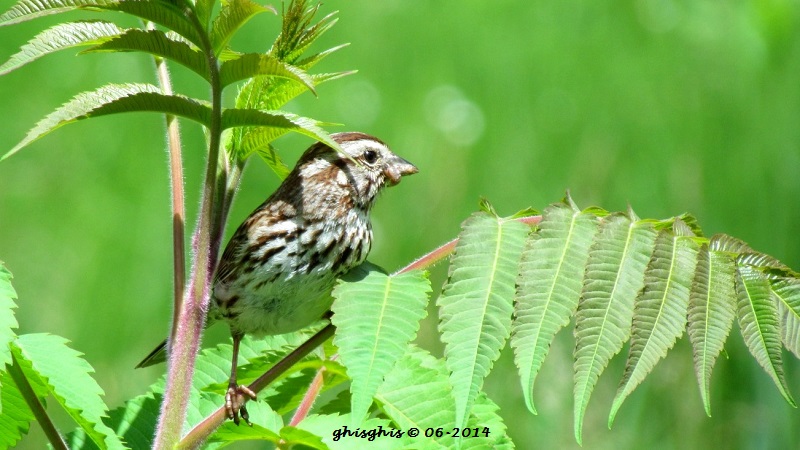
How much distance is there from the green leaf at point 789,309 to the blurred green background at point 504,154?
304cm

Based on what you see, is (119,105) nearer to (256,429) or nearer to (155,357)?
(256,429)

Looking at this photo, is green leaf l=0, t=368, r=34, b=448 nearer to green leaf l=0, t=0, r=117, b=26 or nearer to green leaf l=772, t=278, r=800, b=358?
green leaf l=0, t=0, r=117, b=26

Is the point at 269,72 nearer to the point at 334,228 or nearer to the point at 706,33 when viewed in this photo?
the point at 334,228

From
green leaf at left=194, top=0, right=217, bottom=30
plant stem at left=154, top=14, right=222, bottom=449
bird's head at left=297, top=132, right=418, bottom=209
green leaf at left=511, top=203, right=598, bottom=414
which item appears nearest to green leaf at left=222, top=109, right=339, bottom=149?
plant stem at left=154, top=14, right=222, bottom=449

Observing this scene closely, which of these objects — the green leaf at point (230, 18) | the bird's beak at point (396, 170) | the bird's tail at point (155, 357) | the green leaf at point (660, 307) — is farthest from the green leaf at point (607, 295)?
the bird's tail at point (155, 357)

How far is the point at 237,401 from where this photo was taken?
2256 mm

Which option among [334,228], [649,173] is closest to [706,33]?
[649,173]

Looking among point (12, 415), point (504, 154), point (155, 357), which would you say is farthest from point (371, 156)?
point (504, 154)

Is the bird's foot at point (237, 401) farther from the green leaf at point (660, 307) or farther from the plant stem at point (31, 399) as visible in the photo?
the green leaf at point (660, 307)

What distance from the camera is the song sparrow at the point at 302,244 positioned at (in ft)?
8.70

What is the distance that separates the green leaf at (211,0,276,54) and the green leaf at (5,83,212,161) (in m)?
0.12

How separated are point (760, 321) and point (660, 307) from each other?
0.54ft

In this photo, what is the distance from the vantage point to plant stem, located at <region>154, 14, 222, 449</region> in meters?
1.91

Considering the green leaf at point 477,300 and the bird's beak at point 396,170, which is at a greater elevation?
the bird's beak at point 396,170
